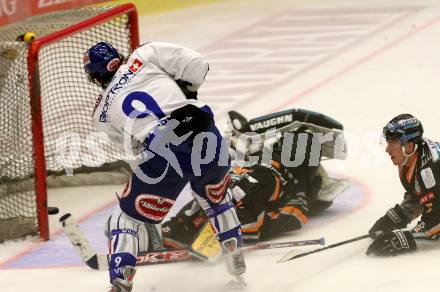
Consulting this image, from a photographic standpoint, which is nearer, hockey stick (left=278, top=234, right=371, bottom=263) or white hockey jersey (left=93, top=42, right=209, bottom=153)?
white hockey jersey (left=93, top=42, right=209, bottom=153)

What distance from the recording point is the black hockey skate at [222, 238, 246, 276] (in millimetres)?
5543

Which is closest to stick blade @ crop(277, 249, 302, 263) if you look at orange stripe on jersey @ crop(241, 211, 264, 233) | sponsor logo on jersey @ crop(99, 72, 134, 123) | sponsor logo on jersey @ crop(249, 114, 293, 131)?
orange stripe on jersey @ crop(241, 211, 264, 233)

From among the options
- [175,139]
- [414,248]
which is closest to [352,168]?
[414,248]

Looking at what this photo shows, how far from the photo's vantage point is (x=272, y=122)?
6801mm

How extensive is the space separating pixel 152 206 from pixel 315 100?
4213 mm

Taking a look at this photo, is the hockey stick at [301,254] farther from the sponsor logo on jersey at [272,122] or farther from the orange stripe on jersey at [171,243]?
the sponsor logo on jersey at [272,122]

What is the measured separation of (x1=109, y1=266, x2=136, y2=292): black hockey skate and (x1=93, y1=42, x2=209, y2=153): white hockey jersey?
2.01 ft

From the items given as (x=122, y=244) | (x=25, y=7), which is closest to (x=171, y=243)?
(x=122, y=244)

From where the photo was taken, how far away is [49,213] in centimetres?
677

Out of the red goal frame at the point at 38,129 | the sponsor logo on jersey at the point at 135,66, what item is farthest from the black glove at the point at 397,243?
the red goal frame at the point at 38,129

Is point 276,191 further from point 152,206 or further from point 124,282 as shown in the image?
point 124,282

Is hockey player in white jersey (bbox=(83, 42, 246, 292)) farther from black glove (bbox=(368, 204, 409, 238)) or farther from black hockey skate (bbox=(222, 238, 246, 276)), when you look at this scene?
black glove (bbox=(368, 204, 409, 238))

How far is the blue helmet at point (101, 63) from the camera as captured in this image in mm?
5492

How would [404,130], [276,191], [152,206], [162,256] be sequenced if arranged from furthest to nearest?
[276,191]
[162,256]
[404,130]
[152,206]
